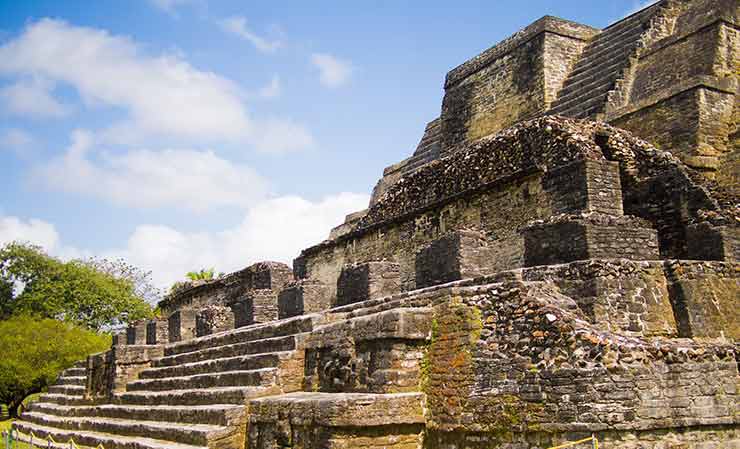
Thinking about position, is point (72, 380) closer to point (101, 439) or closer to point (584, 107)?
point (101, 439)

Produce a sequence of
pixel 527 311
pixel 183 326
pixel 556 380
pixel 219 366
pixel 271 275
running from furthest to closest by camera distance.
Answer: pixel 183 326 < pixel 271 275 < pixel 219 366 < pixel 527 311 < pixel 556 380

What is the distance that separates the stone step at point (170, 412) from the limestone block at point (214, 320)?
275 cm

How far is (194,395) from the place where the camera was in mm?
10125

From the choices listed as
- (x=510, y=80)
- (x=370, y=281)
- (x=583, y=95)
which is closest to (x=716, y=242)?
(x=370, y=281)

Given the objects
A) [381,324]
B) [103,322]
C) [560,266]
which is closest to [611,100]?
[560,266]

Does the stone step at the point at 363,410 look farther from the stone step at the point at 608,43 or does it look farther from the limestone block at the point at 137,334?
the limestone block at the point at 137,334

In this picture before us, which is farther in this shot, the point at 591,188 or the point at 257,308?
the point at 257,308

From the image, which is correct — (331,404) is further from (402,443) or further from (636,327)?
(636,327)

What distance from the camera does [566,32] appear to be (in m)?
17.0

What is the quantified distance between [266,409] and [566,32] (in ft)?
39.8

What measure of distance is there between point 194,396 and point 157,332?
29.8 ft

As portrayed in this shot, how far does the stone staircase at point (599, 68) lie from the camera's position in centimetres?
1432

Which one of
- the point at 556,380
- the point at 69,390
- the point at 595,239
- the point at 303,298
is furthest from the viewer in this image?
the point at 69,390

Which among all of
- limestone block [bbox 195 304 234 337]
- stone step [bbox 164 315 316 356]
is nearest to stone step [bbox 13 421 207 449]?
stone step [bbox 164 315 316 356]
